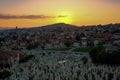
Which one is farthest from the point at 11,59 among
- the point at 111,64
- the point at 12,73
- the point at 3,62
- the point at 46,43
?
the point at 46,43

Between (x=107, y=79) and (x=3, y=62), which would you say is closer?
(x=107, y=79)

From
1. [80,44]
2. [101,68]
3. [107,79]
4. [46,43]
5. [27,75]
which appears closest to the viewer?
[107,79]

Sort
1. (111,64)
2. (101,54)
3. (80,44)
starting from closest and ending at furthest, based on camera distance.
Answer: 1. (111,64)
2. (101,54)
3. (80,44)

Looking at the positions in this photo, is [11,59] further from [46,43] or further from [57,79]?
[46,43]

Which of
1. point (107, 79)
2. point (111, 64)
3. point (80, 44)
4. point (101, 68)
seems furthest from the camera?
point (80, 44)

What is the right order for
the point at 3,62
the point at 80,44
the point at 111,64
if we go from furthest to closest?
the point at 80,44 < the point at 3,62 < the point at 111,64

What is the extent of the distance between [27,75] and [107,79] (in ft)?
27.9

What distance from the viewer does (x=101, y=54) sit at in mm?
38094

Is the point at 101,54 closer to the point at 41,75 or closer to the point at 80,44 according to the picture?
the point at 41,75

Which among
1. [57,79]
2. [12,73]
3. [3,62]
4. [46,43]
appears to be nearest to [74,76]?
[57,79]

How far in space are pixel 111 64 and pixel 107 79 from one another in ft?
30.6

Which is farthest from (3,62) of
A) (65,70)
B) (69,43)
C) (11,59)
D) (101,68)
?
(69,43)

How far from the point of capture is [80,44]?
7962cm

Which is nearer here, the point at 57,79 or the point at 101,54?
the point at 57,79
